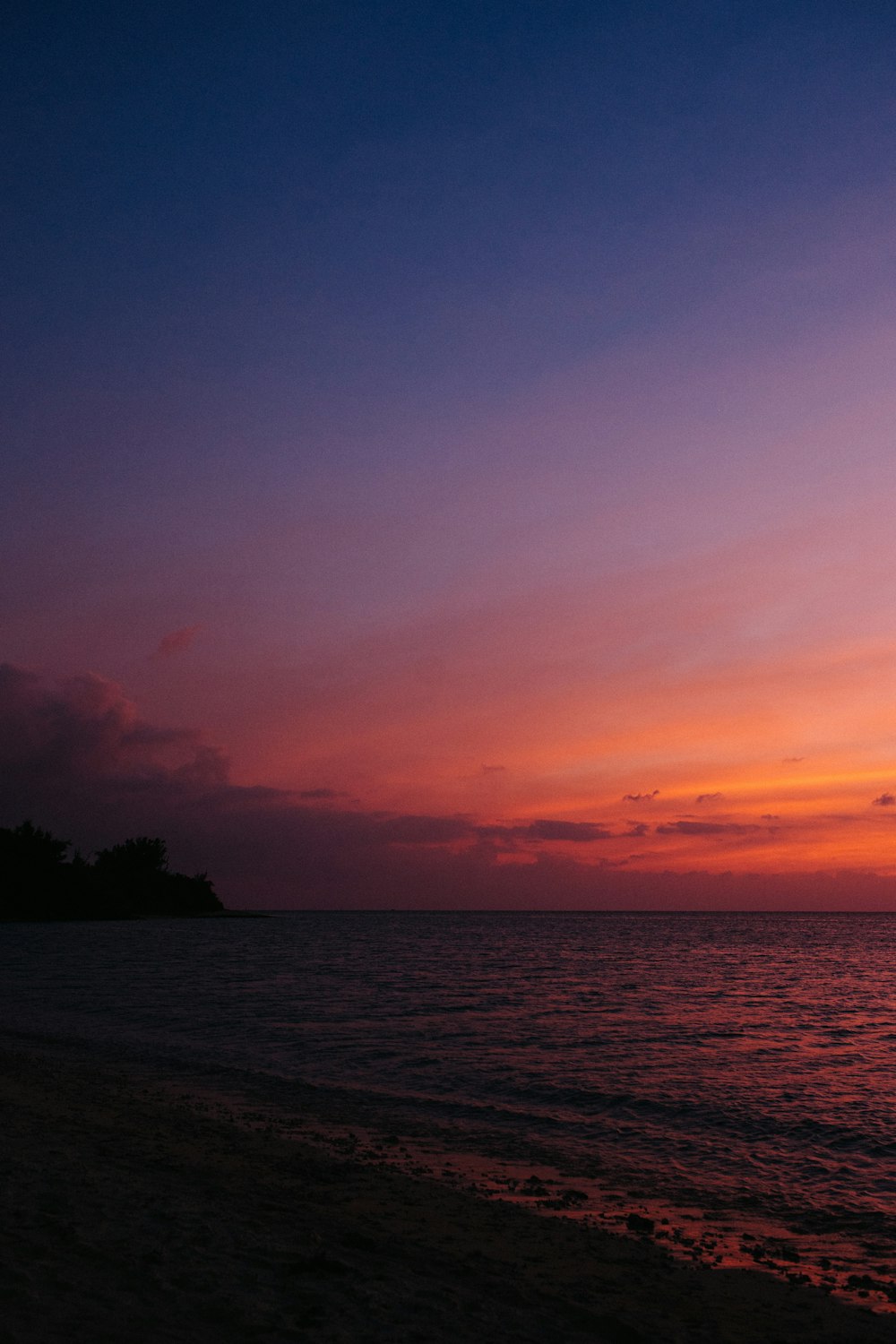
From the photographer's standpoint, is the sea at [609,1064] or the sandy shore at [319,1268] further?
the sea at [609,1064]

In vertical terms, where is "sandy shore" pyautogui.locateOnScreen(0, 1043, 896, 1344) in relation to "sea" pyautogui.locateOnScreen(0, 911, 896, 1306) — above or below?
above

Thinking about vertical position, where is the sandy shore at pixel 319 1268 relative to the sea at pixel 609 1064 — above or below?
above

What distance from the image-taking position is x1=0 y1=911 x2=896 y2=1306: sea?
50.5ft

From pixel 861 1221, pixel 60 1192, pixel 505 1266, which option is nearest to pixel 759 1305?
pixel 505 1266

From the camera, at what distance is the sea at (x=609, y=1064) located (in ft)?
50.5

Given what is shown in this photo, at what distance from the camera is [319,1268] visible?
1029cm

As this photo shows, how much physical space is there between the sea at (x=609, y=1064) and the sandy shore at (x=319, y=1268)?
199 cm

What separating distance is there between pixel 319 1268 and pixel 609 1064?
20.6m

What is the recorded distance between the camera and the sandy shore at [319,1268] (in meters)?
8.77

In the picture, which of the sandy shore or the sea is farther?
the sea

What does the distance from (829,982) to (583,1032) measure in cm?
4153

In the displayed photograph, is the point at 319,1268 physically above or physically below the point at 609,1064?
above

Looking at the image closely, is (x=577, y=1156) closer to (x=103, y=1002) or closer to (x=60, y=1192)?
(x=60, y=1192)

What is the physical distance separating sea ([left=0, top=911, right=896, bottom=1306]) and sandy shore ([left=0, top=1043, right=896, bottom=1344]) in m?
1.99
